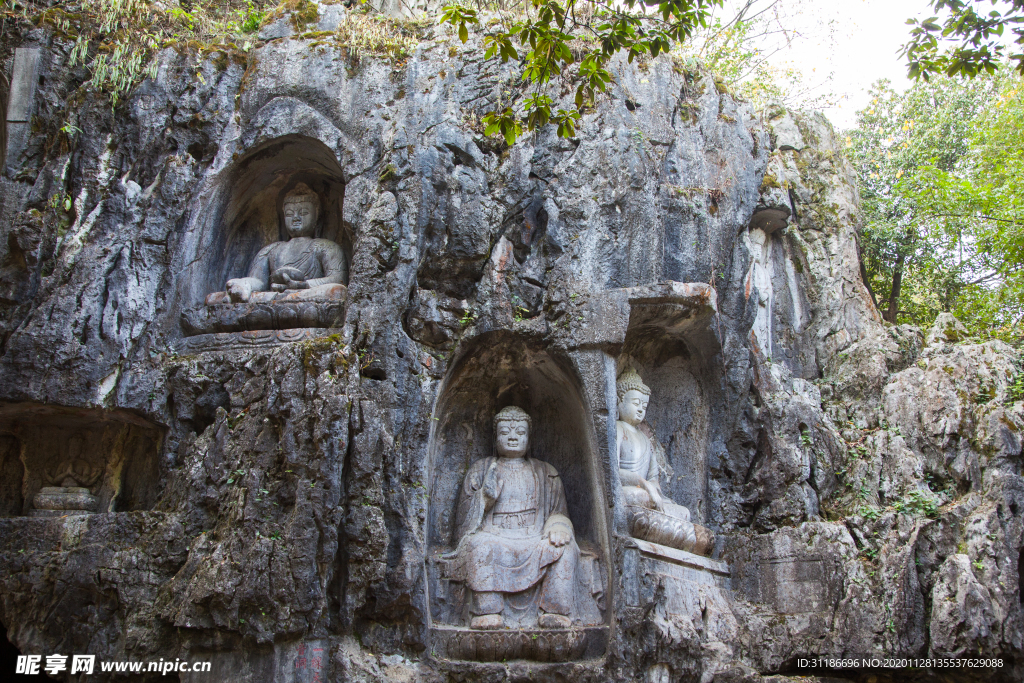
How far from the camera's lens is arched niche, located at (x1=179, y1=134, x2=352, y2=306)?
9148mm

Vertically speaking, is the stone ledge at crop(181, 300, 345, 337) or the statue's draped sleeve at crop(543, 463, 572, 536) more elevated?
the stone ledge at crop(181, 300, 345, 337)

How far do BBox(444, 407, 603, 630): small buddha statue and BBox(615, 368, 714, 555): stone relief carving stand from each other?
72 centimetres

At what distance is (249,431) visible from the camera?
7.51 metres

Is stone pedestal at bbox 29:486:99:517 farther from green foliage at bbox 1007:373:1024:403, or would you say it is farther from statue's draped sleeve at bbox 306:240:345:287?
green foliage at bbox 1007:373:1024:403

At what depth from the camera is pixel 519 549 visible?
814 cm

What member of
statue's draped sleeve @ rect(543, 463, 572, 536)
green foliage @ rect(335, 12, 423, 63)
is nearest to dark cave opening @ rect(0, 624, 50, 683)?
statue's draped sleeve @ rect(543, 463, 572, 536)

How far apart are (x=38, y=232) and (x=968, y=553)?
9.74m

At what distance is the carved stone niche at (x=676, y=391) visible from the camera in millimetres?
8805

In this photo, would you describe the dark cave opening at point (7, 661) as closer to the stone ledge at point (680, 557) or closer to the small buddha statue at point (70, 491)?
the small buddha statue at point (70, 491)

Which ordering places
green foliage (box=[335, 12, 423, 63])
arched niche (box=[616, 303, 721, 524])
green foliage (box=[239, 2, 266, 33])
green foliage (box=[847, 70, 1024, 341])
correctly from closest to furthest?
arched niche (box=[616, 303, 721, 524]) < green foliage (box=[335, 12, 423, 63]) < green foliage (box=[239, 2, 266, 33]) < green foliage (box=[847, 70, 1024, 341])

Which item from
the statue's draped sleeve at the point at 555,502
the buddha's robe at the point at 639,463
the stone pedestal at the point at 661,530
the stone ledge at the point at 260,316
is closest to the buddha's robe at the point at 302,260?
the stone ledge at the point at 260,316

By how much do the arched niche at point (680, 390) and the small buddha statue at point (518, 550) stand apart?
1.48 m

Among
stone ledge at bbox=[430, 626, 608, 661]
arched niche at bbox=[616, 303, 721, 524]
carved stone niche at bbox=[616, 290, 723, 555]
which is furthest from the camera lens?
arched niche at bbox=[616, 303, 721, 524]

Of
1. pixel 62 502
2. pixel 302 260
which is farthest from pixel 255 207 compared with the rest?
pixel 62 502
